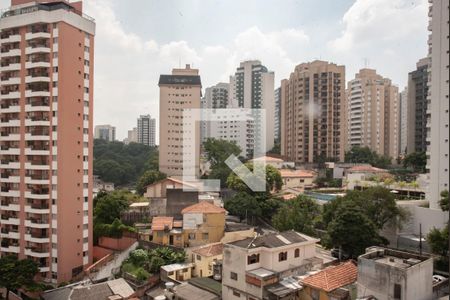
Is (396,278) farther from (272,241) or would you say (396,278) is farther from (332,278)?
(272,241)

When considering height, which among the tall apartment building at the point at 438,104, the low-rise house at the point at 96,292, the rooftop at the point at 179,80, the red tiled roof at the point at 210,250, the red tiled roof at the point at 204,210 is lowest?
the low-rise house at the point at 96,292

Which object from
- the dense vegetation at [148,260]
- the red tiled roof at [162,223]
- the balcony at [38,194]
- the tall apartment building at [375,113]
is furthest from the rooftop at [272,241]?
the tall apartment building at [375,113]

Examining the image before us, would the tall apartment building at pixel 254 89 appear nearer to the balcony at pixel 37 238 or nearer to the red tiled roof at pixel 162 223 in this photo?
the red tiled roof at pixel 162 223

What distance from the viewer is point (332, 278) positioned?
11.4m

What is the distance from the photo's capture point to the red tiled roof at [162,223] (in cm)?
1853

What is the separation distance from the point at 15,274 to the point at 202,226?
8.76m

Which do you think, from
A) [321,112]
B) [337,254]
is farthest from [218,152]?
[337,254]

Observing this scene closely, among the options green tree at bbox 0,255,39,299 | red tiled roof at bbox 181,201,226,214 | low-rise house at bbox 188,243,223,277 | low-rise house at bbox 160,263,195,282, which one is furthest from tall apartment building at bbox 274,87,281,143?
green tree at bbox 0,255,39,299

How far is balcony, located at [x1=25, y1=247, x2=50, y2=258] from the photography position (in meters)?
17.9

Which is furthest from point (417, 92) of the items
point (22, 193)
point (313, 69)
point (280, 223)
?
point (22, 193)

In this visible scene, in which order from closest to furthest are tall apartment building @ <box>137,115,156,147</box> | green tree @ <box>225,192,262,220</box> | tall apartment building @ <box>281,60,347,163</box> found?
green tree @ <box>225,192,262,220</box> → tall apartment building @ <box>281,60,347,163</box> → tall apartment building @ <box>137,115,156,147</box>

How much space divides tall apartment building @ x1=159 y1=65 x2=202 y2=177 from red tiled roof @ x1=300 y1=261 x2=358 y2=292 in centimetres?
3234

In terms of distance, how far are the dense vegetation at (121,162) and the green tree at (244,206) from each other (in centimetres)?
2140

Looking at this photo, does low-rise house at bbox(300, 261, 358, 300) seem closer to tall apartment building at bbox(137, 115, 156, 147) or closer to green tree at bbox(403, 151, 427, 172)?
green tree at bbox(403, 151, 427, 172)
